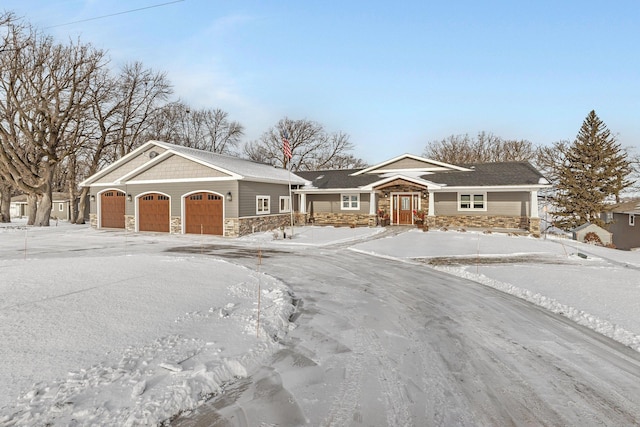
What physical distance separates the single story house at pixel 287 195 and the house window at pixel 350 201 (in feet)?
0.27

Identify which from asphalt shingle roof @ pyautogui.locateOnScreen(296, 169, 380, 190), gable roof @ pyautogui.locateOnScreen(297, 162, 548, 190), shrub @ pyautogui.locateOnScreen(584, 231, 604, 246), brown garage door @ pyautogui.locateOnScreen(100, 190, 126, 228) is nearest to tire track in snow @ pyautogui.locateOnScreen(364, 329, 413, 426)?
gable roof @ pyautogui.locateOnScreen(297, 162, 548, 190)

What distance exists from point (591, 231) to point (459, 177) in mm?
12144

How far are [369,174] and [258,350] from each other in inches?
967

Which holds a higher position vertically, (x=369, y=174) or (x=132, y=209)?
(x=369, y=174)

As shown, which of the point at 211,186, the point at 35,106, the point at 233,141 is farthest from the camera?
the point at 233,141

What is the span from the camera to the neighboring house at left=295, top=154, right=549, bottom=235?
22.0m

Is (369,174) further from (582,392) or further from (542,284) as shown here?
(582,392)

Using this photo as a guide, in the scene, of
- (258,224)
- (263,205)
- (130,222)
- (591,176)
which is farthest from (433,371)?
(591,176)

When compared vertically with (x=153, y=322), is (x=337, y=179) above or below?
above

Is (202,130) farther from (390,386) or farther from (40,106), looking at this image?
(390,386)

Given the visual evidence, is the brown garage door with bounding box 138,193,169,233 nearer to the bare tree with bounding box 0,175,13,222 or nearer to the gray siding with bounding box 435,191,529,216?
the gray siding with bounding box 435,191,529,216

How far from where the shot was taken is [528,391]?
3693 mm

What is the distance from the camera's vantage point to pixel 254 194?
20625mm

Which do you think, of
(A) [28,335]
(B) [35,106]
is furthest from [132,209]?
(A) [28,335]
